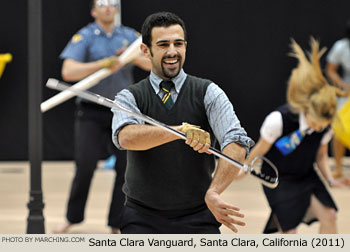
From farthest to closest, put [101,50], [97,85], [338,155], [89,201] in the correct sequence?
[338,155] < [89,201] < [101,50] < [97,85]

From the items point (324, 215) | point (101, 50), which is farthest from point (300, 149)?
point (101, 50)

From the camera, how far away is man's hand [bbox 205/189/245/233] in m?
2.59

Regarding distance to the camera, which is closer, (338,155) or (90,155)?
(90,155)

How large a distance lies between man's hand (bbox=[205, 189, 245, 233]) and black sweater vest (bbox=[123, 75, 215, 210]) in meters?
0.15

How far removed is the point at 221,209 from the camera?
8.56 feet

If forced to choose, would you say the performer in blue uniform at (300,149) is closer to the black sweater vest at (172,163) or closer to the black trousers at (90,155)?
the black trousers at (90,155)

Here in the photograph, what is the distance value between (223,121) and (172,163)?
9.0 inches

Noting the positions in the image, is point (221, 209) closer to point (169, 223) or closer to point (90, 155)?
point (169, 223)

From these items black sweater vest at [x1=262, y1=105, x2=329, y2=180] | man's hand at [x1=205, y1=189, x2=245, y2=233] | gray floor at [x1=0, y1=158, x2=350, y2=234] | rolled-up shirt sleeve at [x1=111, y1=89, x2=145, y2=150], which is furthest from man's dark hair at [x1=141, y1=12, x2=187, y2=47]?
gray floor at [x1=0, y1=158, x2=350, y2=234]

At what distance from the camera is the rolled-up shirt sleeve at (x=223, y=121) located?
8.69 ft

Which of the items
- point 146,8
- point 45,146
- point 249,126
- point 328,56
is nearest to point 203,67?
point 146,8

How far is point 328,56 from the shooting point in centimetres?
622

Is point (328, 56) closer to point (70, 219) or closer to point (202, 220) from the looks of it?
point (70, 219)

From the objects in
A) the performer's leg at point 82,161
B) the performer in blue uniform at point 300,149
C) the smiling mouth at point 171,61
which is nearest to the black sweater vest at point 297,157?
the performer in blue uniform at point 300,149
